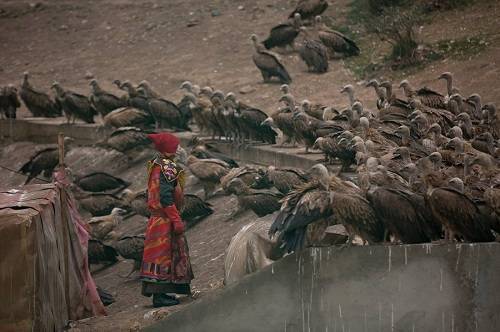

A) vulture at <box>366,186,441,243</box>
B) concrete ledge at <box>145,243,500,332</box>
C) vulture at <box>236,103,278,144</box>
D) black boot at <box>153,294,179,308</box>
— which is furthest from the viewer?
vulture at <box>236,103,278,144</box>

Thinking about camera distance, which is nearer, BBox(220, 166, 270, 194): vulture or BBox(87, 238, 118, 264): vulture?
BBox(220, 166, 270, 194): vulture

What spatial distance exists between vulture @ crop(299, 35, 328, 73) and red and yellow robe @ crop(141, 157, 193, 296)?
1130 cm

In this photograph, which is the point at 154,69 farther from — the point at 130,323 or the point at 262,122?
the point at 130,323

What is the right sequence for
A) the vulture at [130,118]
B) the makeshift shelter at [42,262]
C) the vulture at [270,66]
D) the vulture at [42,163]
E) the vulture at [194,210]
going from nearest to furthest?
1. the makeshift shelter at [42,262]
2. the vulture at [194,210]
3. the vulture at [42,163]
4. the vulture at [130,118]
5. the vulture at [270,66]

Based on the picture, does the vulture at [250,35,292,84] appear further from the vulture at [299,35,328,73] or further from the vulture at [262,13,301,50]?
the vulture at [262,13,301,50]

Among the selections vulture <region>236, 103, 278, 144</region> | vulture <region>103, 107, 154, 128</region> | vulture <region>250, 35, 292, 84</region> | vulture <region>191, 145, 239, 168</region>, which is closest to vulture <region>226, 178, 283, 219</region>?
vulture <region>191, 145, 239, 168</region>

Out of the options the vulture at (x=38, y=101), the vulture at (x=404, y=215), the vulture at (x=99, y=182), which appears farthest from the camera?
the vulture at (x=38, y=101)

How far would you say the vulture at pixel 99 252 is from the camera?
18.6m

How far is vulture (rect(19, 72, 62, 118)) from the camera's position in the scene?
2655cm

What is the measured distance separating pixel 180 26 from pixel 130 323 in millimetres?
17458

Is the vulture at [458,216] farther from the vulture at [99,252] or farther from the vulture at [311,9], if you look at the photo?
the vulture at [311,9]

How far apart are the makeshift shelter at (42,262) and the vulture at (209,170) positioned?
5.38 meters

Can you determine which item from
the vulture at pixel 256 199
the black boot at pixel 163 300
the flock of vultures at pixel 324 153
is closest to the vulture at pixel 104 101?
the flock of vultures at pixel 324 153

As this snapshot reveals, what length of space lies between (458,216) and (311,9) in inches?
609
